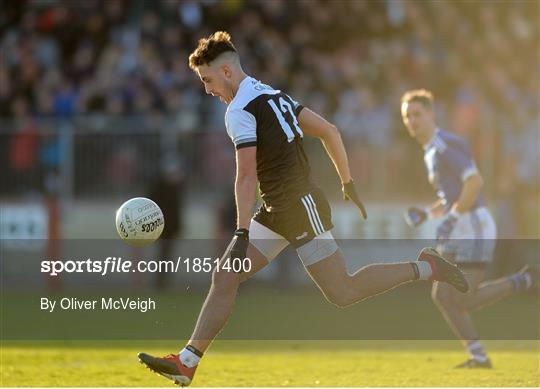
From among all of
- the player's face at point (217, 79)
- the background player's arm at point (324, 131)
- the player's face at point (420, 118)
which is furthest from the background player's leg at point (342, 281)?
the player's face at point (420, 118)

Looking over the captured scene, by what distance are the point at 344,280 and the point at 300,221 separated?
54 centimetres

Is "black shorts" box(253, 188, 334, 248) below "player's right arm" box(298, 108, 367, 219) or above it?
below

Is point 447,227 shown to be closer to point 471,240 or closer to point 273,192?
point 471,240

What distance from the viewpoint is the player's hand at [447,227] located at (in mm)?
11406

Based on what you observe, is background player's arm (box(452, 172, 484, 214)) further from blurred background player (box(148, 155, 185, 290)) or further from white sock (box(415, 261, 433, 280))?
blurred background player (box(148, 155, 185, 290))

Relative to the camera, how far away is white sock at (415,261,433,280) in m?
9.29

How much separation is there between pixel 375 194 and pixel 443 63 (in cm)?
282

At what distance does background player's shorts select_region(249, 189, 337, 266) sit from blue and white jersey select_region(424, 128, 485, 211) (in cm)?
285

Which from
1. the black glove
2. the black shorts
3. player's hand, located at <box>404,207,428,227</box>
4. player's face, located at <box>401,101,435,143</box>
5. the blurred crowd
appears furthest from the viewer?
the blurred crowd

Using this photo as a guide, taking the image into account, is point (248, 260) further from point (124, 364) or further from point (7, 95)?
point (7, 95)

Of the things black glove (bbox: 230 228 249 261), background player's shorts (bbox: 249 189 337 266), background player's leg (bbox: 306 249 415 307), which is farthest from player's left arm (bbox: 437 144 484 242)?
black glove (bbox: 230 228 249 261)

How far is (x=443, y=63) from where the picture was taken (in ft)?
70.2

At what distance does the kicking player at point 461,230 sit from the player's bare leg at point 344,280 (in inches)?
88.2

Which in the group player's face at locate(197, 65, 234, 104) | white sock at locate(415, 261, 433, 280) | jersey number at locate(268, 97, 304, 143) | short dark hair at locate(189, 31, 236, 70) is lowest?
white sock at locate(415, 261, 433, 280)
